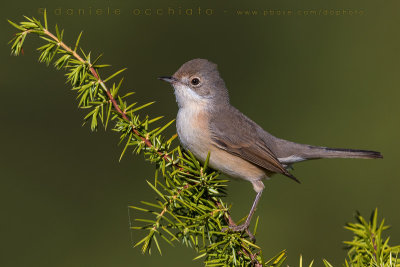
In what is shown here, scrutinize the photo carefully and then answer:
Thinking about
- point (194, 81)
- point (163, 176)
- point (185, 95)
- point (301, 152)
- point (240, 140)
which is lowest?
point (301, 152)

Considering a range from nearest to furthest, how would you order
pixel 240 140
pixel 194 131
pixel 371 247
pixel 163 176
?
pixel 371 247 → pixel 163 176 → pixel 194 131 → pixel 240 140

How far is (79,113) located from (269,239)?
2.54 m

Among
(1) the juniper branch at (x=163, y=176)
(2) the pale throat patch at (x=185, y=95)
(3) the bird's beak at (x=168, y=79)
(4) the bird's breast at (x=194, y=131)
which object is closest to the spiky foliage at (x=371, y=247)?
(1) the juniper branch at (x=163, y=176)

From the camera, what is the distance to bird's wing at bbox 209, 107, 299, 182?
3.90 meters

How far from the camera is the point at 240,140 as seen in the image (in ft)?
13.3

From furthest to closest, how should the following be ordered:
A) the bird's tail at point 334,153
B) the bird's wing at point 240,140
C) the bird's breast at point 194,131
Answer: the bird's tail at point 334,153 → the bird's wing at point 240,140 → the bird's breast at point 194,131

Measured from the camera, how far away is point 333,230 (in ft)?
14.9

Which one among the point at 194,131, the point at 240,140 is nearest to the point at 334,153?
the point at 240,140

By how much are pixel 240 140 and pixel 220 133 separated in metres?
0.23

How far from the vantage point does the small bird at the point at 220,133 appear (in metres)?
3.80

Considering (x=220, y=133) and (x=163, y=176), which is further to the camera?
(x=220, y=133)

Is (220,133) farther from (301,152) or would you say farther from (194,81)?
(301,152)

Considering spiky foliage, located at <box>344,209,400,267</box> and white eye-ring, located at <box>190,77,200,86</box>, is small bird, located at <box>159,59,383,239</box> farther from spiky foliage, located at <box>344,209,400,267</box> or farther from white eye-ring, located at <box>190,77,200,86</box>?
spiky foliage, located at <box>344,209,400,267</box>

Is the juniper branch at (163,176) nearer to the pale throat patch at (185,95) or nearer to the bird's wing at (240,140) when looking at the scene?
the bird's wing at (240,140)
